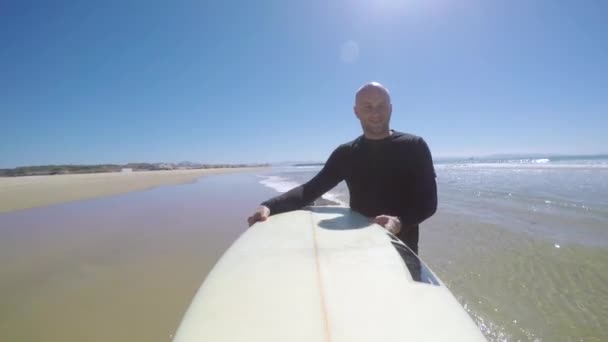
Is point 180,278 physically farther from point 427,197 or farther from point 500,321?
point 500,321

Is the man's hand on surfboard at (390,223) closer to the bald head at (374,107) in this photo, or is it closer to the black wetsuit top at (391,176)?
the black wetsuit top at (391,176)

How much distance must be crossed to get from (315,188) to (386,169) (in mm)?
630

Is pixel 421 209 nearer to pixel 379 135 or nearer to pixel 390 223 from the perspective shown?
pixel 390 223

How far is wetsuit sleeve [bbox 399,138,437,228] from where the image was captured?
1.93 m

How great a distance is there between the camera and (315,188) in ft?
7.73

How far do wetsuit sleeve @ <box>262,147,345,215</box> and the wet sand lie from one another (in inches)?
50.1

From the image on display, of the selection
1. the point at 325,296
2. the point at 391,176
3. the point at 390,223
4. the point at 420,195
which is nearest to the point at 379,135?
the point at 391,176

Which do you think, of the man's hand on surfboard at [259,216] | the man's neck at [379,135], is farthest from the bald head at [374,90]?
the man's hand on surfboard at [259,216]

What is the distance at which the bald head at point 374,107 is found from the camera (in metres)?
1.98

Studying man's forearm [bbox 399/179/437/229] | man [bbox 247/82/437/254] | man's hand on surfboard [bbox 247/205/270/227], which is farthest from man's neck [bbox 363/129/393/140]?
man's hand on surfboard [bbox 247/205/270/227]

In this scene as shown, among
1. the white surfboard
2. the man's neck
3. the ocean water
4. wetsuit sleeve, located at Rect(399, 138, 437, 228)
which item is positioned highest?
the man's neck

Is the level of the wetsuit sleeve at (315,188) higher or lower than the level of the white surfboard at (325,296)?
higher

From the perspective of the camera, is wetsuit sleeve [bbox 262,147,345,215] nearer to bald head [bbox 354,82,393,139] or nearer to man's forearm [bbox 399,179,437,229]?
bald head [bbox 354,82,393,139]

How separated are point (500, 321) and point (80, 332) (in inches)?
137
